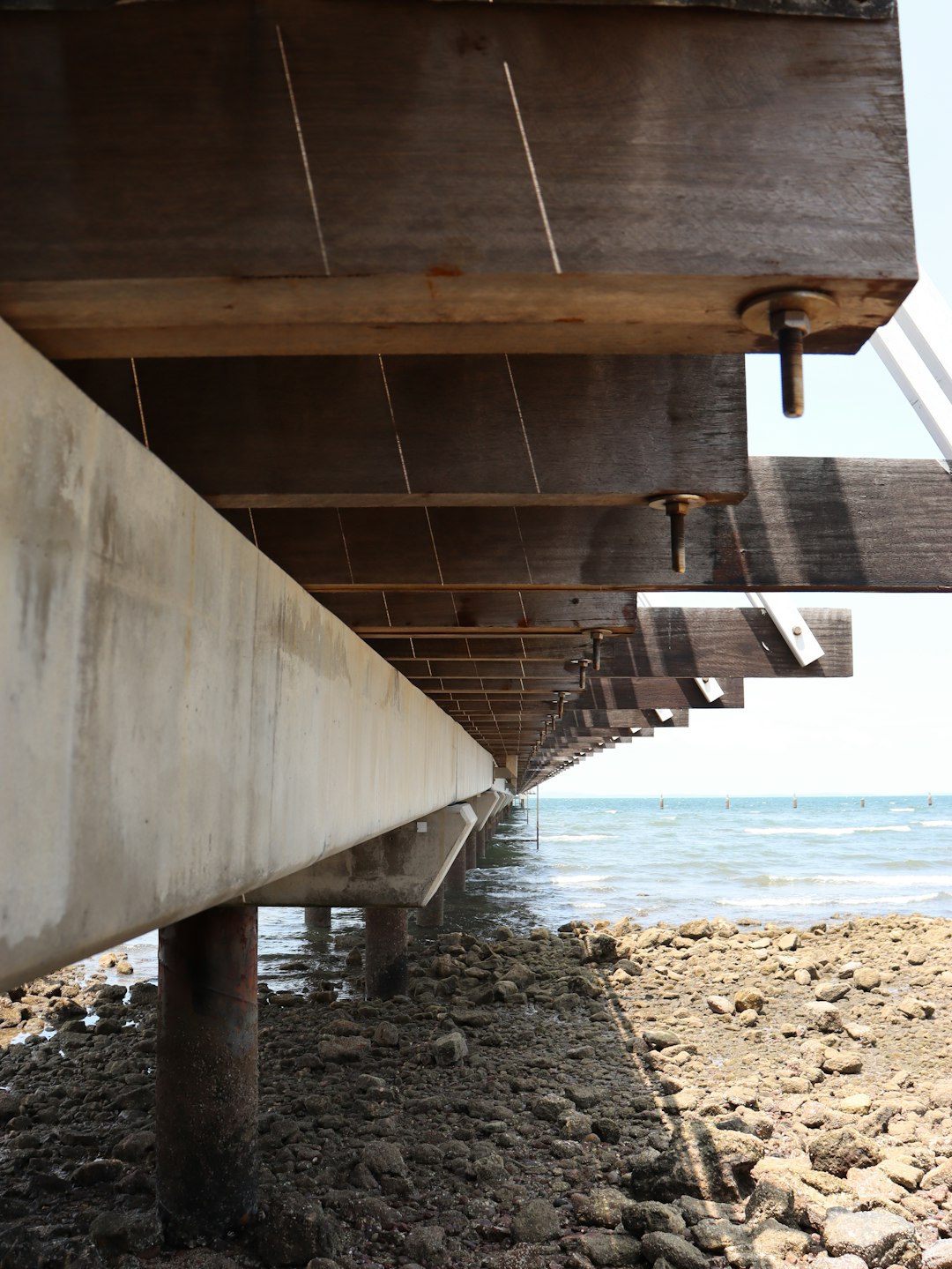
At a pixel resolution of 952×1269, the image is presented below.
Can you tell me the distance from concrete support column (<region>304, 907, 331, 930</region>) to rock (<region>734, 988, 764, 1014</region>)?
9.66m

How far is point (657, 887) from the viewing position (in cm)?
3272

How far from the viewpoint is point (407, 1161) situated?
793 cm

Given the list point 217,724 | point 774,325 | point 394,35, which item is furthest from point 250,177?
point 217,724

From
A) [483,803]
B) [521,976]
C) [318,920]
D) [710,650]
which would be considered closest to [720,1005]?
[521,976]

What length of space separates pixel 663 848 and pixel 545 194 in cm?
5639

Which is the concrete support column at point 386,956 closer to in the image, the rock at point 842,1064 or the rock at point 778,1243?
the rock at point 842,1064

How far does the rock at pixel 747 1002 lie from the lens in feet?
42.9

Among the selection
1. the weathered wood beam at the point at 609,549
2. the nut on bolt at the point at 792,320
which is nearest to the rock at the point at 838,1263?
the weathered wood beam at the point at 609,549

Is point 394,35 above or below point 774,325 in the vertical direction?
above

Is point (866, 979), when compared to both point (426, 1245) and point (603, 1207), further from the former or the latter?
point (426, 1245)

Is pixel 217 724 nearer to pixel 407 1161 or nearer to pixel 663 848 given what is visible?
pixel 407 1161

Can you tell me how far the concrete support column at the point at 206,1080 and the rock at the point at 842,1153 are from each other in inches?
150

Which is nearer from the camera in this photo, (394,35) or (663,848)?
(394,35)

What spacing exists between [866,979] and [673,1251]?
9617 millimetres
